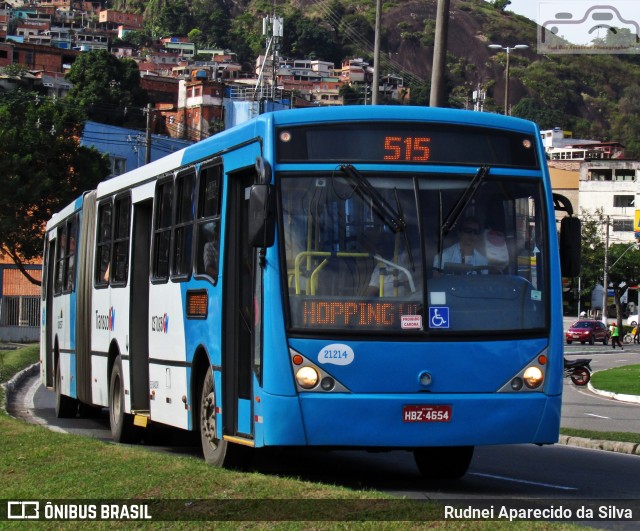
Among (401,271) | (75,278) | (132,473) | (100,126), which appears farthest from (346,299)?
(100,126)

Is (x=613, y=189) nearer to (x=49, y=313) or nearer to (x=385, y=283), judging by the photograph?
(x=49, y=313)

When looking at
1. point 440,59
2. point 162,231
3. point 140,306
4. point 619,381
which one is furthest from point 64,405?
point 619,381

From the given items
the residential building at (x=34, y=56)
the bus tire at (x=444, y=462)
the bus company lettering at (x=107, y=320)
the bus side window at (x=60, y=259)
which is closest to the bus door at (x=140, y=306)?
the bus company lettering at (x=107, y=320)

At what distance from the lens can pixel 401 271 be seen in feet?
34.2

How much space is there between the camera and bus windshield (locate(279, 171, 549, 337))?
409 inches

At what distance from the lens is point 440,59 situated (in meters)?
20.9

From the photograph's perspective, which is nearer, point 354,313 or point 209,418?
point 354,313

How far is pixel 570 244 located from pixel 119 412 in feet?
22.3

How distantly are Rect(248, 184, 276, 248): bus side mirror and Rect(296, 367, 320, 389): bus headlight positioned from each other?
102cm

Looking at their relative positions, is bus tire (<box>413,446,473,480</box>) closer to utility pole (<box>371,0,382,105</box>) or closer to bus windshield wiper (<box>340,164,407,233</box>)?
bus windshield wiper (<box>340,164,407,233</box>)

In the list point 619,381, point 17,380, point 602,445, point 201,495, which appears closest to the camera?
point 201,495

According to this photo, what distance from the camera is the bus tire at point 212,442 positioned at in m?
11.5

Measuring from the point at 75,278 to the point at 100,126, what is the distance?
61.7m

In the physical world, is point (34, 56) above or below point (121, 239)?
above
